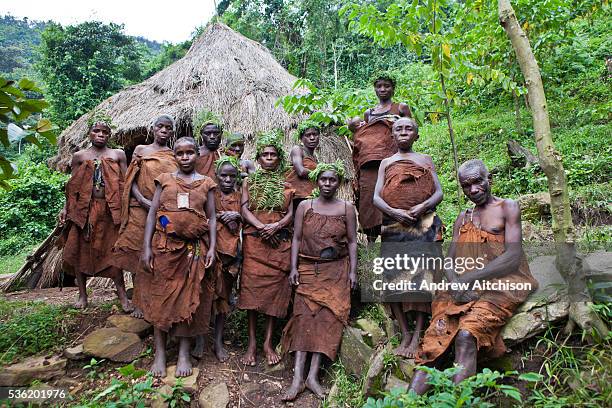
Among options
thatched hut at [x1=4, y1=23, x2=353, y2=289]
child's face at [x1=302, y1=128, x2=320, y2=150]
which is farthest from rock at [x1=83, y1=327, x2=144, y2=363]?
thatched hut at [x1=4, y1=23, x2=353, y2=289]

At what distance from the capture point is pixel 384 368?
3.05 metres

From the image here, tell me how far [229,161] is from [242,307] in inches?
49.3

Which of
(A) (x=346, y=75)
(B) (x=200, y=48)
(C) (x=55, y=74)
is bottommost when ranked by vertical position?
(B) (x=200, y=48)

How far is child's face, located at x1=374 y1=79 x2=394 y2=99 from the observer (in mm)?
4090

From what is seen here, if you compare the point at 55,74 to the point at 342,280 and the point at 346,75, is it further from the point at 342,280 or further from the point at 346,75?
the point at 342,280

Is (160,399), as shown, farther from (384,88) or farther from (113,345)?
(384,88)

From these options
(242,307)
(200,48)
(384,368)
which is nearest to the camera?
(384,368)

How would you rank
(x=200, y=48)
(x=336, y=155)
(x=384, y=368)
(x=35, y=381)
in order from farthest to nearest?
1. (x=200, y=48)
2. (x=336, y=155)
3. (x=35, y=381)
4. (x=384, y=368)

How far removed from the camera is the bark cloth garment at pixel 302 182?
4051 millimetres

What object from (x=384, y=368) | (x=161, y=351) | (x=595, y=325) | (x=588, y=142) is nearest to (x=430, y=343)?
(x=384, y=368)

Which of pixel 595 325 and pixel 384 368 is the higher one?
pixel 595 325

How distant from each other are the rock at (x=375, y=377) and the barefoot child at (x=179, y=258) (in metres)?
1.32

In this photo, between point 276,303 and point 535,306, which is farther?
point 276,303

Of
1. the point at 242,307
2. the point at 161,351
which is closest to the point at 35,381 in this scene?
the point at 161,351
